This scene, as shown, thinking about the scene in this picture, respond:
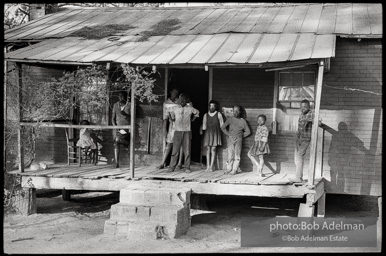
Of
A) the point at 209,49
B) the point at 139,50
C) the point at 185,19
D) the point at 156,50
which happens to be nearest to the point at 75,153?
the point at 139,50

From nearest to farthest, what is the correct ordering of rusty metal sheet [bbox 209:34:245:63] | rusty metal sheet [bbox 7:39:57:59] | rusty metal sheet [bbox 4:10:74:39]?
1. rusty metal sheet [bbox 209:34:245:63]
2. rusty metal sheet [bbox 7:39:57:59]
3. rusty metal sheet [bbox 4:10:74:39]

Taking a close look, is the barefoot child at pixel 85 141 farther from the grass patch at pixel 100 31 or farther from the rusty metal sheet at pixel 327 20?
the rusty metal sheet at pixel 327 20

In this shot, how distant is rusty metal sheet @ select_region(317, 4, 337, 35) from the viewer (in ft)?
33.8

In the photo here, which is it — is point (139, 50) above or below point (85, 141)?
above

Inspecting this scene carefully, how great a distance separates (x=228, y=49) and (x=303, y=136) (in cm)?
231

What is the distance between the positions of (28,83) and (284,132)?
5963mm

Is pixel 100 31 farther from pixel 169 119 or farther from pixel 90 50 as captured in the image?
pixel 169 119

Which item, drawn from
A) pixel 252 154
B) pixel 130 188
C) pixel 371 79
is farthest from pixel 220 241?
pixel 371 79

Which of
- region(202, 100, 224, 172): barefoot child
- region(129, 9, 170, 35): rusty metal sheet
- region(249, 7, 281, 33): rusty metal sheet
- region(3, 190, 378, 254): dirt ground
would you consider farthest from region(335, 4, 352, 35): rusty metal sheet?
region(129, 9, 170, 35): rusty metal sheet

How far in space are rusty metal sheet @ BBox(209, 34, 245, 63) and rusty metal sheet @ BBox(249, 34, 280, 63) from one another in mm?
478

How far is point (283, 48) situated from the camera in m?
9.23

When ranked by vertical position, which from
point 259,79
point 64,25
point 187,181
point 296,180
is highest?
point 64,25

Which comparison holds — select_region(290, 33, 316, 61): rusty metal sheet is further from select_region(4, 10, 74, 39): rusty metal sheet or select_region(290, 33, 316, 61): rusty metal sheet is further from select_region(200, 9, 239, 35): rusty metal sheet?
select_region(4, 10, 74, 39): rusty metal sheet

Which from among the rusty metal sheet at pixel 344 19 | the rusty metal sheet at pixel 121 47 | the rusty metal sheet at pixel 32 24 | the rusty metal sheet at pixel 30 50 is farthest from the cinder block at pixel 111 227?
the rusty metal sheet at pixel 344 19
